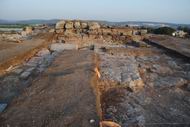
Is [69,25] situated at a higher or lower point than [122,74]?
higher

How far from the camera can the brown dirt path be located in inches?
82.5

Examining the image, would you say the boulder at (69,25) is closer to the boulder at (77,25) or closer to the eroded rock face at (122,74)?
the boulder at (77,25)

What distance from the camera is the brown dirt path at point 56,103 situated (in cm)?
210

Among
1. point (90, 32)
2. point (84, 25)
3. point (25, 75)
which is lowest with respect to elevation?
point (25, 75)

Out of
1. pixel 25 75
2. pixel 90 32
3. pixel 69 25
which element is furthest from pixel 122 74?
pixel 69 25

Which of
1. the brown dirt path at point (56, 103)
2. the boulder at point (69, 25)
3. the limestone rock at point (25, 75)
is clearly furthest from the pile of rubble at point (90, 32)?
the brown dirt path at point (56, 103)

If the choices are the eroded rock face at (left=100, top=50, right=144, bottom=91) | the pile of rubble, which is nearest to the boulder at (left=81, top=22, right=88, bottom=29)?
the pile of rubble

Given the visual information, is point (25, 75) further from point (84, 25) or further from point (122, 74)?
point (84, 25)

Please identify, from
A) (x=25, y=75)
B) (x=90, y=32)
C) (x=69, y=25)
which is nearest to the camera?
(x=25, y=75)

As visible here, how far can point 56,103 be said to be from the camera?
8.16 ft

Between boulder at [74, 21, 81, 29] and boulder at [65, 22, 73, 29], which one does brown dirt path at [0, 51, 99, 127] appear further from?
boulder at [74, 21, 81, 29]

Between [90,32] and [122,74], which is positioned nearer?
[122,74]

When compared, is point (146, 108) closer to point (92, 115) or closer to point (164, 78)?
point (92, 115)

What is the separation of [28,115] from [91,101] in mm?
649
